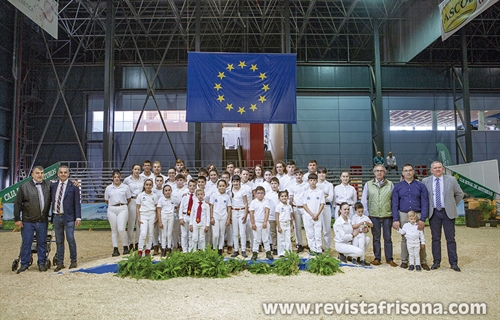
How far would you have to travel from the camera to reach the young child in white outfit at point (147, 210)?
7.34 meters

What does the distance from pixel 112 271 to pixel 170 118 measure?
16254mm

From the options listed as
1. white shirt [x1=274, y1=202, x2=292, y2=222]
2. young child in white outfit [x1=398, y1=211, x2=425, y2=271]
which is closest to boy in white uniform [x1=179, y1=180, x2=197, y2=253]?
white shirt [x1=274, y1=202, x2=292, y2=222]

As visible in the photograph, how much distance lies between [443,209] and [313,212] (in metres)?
2.28

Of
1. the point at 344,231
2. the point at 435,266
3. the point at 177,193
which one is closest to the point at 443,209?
the point at 435,266

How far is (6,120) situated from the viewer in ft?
66.7

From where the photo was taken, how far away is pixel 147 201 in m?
7.42

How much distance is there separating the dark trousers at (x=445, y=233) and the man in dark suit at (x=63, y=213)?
6171mm

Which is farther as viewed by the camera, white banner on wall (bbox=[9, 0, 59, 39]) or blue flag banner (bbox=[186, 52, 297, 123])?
blue flag banner (bbox=[186, 52, 297, 123])

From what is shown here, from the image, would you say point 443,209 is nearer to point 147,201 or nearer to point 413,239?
point 413,239

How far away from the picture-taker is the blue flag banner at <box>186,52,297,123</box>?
15.5m

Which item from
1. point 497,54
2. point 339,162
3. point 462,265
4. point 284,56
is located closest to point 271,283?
point 462,265

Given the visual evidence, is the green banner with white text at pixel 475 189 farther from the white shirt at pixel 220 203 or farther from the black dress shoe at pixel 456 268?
the white shirt at pixel 220 203

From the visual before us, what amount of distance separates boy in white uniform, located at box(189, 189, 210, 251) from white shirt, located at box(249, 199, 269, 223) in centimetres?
88

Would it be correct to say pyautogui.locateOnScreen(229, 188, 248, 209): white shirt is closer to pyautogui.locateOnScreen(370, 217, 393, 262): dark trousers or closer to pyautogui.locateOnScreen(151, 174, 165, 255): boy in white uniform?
pyautogui.locateOnScreen(151, 174, 165, 255): boy in white uniform
